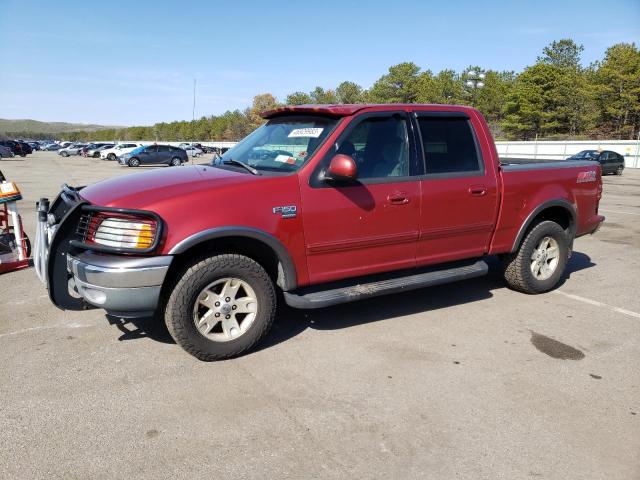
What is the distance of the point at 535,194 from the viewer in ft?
17.5

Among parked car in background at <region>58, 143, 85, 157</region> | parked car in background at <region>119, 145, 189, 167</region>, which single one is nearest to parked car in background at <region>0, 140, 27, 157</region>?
parked car in background at <region>58, 143, 85, 157</region>

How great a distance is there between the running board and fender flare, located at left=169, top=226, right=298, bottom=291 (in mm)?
133

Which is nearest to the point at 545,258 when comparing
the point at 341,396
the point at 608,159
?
the point at 341,396

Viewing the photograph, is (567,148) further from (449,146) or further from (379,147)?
(379,147)

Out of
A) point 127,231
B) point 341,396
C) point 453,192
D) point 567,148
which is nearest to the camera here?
point 341,396

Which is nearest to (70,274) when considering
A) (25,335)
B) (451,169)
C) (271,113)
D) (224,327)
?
(25,335)

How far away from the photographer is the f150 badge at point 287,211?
3.84 m

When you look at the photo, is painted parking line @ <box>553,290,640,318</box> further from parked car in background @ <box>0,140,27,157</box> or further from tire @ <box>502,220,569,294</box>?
parked car in background @ <box>0,140,27,157</box>

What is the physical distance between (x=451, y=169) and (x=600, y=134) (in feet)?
199

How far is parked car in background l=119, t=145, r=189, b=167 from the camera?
3484cm

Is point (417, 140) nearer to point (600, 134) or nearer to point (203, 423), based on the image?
point (203, 423)

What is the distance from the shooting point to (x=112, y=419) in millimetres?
3074

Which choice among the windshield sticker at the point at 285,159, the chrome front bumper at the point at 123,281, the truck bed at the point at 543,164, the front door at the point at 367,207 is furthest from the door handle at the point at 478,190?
the chrome front bumper at the point at 123,281

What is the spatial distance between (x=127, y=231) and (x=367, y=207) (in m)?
1.88
